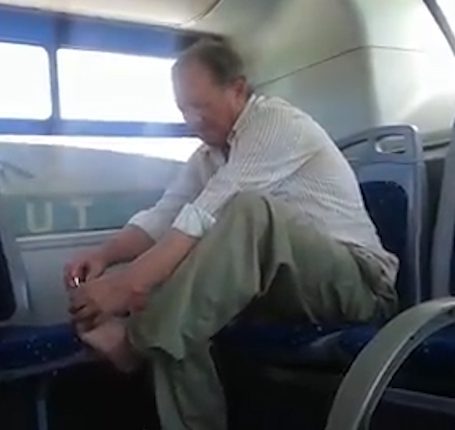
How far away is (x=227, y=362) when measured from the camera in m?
2.02

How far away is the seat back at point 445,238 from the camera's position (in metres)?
2.28

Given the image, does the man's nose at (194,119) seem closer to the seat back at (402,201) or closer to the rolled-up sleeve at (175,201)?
the rolled-up sleeve at (175,201)

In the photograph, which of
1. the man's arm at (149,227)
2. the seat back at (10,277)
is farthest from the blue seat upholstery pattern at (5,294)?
the man's arm at (149,227)

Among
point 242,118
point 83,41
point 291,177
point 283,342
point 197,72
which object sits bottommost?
point 283,342

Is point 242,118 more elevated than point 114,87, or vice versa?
point 114,87

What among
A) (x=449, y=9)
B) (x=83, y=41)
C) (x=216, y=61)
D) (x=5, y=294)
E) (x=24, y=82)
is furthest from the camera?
(x=449, y=9)

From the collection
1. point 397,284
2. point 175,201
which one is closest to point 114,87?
point 175,201

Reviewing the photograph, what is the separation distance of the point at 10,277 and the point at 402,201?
37.8 inches

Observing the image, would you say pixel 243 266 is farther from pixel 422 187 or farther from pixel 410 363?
pixel 422 187

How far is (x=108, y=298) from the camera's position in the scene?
1.81m

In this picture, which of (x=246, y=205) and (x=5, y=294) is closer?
(x=246, y=205)

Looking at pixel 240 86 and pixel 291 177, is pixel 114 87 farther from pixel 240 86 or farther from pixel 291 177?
pixel 291 177

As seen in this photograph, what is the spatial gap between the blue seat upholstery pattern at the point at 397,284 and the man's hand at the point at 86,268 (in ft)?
1.11

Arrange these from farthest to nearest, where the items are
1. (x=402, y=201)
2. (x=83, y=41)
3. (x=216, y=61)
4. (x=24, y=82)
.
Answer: (x=83, y=41), (x=24, y=82), (x=402, y=201), (x=216, y=61)
